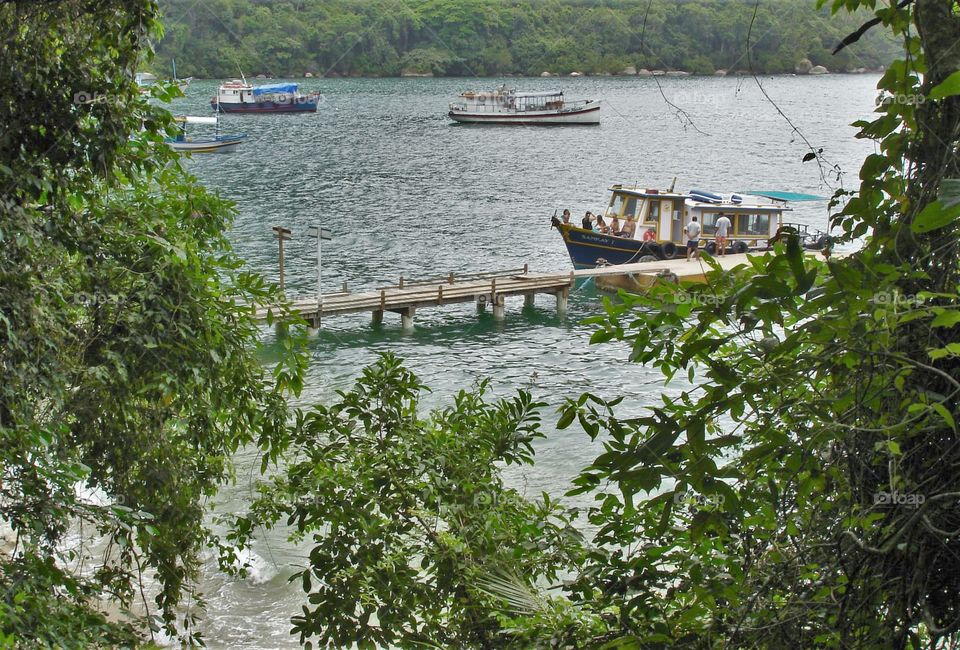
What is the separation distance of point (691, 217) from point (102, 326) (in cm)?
2674

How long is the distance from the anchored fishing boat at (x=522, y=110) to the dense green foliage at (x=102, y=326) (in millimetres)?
77139

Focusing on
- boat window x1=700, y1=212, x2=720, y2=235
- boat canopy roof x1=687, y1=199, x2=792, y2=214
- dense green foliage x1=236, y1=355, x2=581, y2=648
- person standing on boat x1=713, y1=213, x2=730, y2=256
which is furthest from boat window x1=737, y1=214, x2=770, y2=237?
dense green foliage x1=236, y1=355, x2=581, y2=648

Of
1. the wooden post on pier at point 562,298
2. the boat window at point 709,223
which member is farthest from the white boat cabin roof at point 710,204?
the wooden post on pier at point 562,298

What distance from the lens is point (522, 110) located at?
274 ft

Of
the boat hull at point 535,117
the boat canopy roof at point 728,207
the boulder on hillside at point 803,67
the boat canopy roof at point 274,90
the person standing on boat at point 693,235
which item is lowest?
the person standing on boat at point 693,235

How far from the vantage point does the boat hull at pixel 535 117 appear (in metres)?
82.6

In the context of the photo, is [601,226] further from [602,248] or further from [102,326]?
[102,326]

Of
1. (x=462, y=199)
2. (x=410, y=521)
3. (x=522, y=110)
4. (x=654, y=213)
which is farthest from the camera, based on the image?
(x=522, y=110)

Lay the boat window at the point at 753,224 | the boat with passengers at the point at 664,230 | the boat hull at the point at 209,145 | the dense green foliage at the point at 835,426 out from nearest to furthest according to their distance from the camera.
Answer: the dense green foliage at the point at 835,426
the boat with passengers at the point at 664,230
the boat window at the point at 753,224
the boat hull at the point at 209,145

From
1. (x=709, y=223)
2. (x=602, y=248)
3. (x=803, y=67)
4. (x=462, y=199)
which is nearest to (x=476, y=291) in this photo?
(x=602, y=248)

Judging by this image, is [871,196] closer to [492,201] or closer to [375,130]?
[492,201]

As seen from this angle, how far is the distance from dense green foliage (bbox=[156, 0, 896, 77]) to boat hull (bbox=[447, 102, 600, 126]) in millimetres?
6867

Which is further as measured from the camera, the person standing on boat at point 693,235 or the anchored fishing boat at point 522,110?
the anchored fishing boat at point 522,110

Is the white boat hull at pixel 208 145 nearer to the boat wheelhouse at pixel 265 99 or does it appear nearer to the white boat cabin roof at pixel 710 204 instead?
the boat wheelhouse at pixel 265 99
